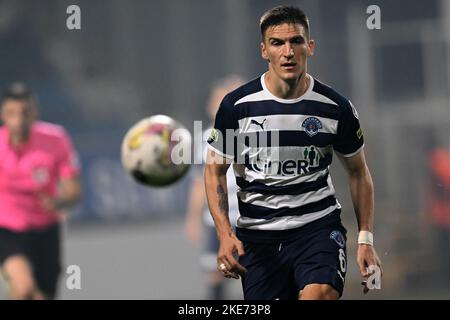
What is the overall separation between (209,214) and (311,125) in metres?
Result: 5.78

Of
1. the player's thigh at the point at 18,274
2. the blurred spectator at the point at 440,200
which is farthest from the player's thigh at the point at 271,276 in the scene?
the blurred spectator at the point at 440,200

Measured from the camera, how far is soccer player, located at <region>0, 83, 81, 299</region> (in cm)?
896

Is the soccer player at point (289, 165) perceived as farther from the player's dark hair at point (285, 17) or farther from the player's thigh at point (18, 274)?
the player's thigh at point (18, 274)

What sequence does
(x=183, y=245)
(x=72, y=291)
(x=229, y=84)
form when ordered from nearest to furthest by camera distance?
(x=229, y=84) → (x=72, y=291) → (x=183, y=245)

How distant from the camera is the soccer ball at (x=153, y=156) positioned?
299 inches

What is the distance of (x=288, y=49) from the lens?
5.84 m

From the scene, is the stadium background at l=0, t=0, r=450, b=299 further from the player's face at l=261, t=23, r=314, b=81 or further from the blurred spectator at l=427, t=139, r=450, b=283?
the player's face at l=261, t=23, r=314, b=81

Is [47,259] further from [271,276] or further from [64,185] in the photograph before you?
[271,276]

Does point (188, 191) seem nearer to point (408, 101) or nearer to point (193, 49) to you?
point (193, 49)
